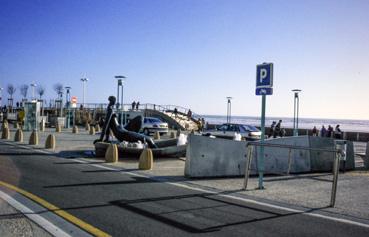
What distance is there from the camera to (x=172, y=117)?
50.2 meters

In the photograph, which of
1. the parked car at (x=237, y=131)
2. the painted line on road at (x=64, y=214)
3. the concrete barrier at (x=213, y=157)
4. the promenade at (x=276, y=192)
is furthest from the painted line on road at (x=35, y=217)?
the parked car at (x=237, y=131)

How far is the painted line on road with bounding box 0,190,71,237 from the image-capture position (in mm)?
5707

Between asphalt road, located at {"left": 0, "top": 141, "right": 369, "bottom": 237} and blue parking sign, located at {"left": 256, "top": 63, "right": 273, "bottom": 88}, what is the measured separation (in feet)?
10.3

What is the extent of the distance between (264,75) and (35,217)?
20.8 feet

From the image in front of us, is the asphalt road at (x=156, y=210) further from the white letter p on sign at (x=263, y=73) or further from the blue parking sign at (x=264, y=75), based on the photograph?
the white letter p on sign at (x=263, y=73)

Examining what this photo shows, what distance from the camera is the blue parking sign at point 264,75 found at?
1004 centimetres

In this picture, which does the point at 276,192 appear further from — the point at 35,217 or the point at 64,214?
the point at 35,217

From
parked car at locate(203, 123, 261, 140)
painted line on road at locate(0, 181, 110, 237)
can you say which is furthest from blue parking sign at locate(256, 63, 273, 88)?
parked car at locate(203, 123, 261, 140)

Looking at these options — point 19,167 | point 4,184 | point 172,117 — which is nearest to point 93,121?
point 172,117

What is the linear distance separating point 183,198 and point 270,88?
358 centimetres

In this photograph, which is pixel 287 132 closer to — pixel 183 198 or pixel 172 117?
pixel 172 117

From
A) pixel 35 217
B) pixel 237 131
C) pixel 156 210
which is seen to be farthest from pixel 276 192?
pixel 237 131

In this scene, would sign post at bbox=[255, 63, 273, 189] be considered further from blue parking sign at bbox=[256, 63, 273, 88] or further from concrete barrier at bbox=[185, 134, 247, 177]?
concrete barrier at bbox=[185, 134, 247, 177]

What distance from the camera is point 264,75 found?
10.2 meters
